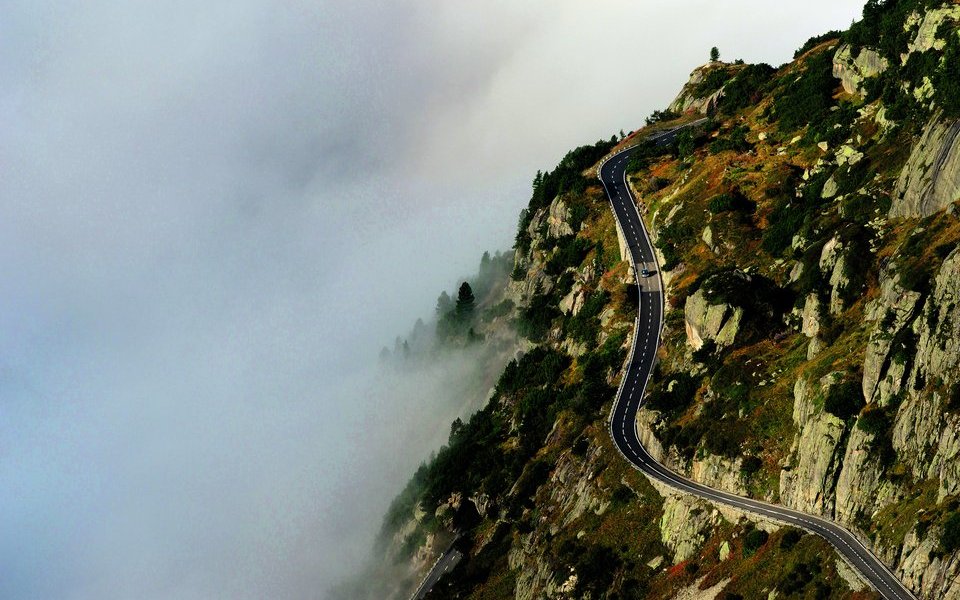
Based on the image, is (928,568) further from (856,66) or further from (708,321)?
(856,66)

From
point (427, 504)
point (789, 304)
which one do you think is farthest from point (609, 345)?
point (427, 504)

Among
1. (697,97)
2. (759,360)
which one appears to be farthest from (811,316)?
(697,97)

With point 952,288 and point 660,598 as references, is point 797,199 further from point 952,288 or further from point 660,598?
point 660,598

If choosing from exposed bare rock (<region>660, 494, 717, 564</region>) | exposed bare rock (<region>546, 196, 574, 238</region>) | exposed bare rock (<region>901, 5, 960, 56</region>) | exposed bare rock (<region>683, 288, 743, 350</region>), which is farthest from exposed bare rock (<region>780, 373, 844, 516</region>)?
exposed bare rock (<region>546, 196, 574, 238</region>)

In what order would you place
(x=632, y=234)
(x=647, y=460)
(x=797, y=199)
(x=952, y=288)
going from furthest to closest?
(x=632, y=234) → (x=797, y=199) → (x=647, y=460) → (x=952, y=288)

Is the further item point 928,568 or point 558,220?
point 558,220

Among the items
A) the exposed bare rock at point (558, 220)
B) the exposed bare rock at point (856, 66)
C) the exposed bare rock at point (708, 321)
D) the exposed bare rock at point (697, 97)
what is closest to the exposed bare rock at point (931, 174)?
the exposed bare rock at point (708, 321)
